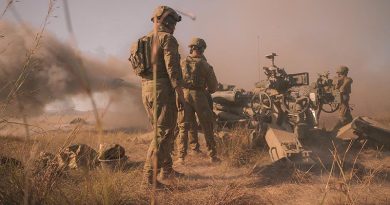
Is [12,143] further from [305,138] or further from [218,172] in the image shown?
[305,138]

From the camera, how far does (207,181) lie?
4.70 metres

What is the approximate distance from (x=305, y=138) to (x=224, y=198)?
17.3ft

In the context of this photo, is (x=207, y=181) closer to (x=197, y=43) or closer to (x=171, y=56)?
(x=171, y=56)

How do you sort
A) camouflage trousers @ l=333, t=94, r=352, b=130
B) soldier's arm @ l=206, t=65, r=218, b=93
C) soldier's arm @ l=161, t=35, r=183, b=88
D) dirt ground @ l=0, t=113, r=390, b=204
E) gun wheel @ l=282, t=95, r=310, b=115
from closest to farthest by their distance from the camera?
dirt ground @ l=0, t=113, r=390, b=204
soldier's arm @ l=161, t=35, r=183, b=88
soldier's arm @ l=206, t=65, r=218, b=93
gun wheel @ l=282, t=95, r=310, b=115
camouflage trousers @ l=333, t=94, r=352, b=130

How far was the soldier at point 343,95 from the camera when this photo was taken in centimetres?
986

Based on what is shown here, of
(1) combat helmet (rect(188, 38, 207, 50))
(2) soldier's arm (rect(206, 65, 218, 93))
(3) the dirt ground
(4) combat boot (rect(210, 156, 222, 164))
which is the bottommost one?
(4) combat boot (rect(210, 156, 222, 164))

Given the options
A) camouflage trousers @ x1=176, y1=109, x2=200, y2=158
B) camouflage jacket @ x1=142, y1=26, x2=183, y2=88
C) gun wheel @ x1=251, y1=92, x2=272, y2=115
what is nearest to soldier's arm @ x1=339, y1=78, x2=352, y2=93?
gun wheel @ x1=251, y1=92, x2=272, y2=115

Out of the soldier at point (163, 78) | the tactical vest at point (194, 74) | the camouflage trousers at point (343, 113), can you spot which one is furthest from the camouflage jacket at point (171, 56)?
the camouflage trousers at point (343, 113)

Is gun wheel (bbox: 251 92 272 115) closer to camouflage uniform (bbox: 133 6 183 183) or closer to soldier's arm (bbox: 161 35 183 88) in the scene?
camouflage uniform (bbox: 133 6 183 183)

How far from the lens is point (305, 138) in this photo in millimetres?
7922

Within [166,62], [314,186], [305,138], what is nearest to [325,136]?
[305,138]

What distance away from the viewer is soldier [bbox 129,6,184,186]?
4.06 metres

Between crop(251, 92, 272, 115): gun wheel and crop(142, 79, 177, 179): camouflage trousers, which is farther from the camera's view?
crop(251, 92, 272, 115): gun wheel

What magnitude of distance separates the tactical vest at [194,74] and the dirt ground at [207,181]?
135 centimetres
